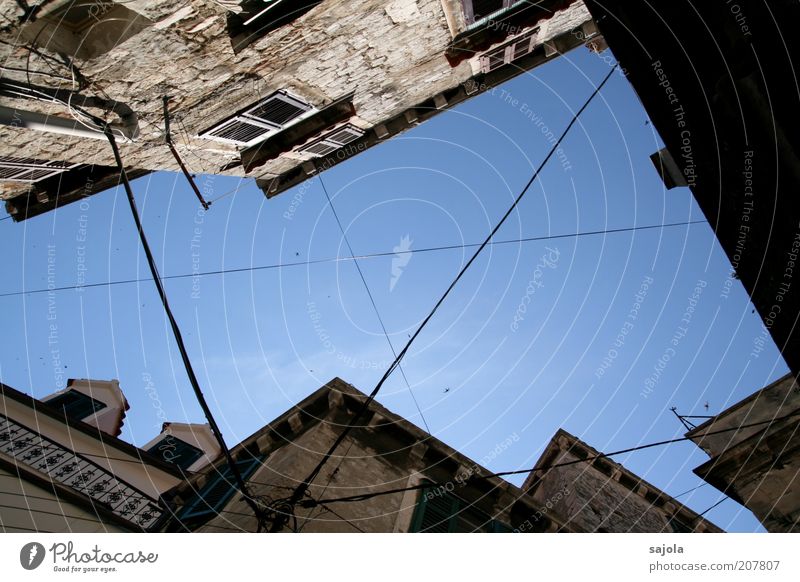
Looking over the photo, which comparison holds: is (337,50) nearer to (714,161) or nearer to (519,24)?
(519,24)

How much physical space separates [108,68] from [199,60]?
1.05m

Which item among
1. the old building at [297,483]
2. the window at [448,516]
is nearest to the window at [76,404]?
the old building at [297,483]

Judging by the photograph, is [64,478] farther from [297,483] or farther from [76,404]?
[76,404]

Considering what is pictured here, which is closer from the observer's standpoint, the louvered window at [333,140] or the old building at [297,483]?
the old building at [297,483]

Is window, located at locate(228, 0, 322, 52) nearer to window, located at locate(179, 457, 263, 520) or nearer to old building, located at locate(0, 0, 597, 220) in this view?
old building, located at locate(0, 0, 597, 220)

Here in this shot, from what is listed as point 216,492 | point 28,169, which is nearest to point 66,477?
point 216,492

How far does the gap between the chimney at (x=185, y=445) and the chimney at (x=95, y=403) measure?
1.94 metres

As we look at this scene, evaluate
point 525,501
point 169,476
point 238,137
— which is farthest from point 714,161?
point 169,476

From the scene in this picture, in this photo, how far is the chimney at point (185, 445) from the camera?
61.3 feet

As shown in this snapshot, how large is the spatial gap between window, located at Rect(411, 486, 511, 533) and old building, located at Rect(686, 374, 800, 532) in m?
4.77

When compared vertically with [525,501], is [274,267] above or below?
above

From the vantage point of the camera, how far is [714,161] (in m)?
3.76

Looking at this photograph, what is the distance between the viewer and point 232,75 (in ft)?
21.4

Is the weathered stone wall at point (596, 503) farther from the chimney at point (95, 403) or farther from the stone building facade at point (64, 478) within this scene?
the chimney at point (95, 403)
